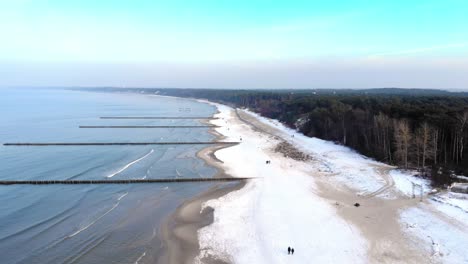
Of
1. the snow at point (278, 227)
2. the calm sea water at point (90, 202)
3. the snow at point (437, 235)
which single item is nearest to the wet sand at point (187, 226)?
the snow at point (278, 227)

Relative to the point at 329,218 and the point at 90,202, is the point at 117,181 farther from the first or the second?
the point at 329,218

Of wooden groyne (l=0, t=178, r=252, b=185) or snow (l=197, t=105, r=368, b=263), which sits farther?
wooden groyne (l=0, t=178, r=252, b=185)

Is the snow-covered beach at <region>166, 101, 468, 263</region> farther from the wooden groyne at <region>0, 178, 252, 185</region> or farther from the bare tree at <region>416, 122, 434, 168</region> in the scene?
the bare tree at <region>416, 122, 434, 168</region>

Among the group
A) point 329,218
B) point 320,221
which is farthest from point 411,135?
point 320,221

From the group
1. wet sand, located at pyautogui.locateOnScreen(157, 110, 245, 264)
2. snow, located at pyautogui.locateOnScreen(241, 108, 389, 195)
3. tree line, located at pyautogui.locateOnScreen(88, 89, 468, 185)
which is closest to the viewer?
wet sand, located at pyautogui.locateOnScreen(157, 110, 245, 264)

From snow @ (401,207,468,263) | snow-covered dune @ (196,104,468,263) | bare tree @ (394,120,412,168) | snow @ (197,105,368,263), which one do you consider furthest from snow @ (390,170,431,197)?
snow @ (197,105,368,263)

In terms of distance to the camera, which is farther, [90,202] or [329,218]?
[90,202]

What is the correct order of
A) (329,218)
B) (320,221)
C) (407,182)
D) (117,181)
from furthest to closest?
(117,181)
(407,182)
(329,218)
(320,221)
